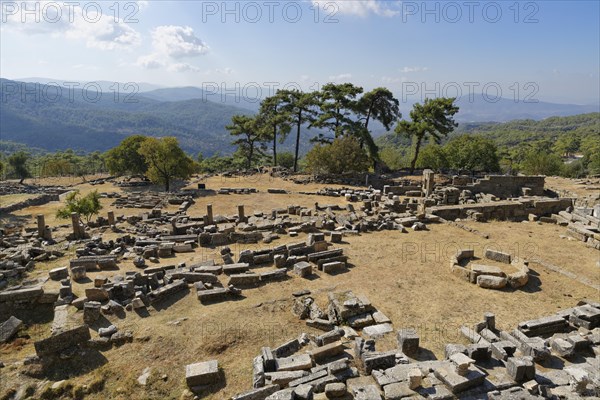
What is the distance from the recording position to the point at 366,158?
42.2 m

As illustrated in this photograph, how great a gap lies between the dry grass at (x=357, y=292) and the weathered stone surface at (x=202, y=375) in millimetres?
279

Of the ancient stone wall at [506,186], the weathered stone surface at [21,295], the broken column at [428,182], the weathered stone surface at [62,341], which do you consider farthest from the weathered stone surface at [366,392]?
the ancient stone wall at [506,186]

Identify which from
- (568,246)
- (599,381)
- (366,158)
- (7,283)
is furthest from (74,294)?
(366,158)

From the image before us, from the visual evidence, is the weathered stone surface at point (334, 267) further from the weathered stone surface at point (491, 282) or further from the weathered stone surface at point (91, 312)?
the weathered stone surface at point (91, 312)

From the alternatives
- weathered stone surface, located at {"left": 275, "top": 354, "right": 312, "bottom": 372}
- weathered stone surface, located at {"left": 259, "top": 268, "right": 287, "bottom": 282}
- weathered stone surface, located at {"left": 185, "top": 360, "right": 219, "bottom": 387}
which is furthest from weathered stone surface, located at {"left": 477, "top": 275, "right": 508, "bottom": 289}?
weathered stone surface, located at {"left": 185, "top": 360, "right": 219, "bottom": 387}

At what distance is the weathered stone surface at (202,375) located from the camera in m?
8.29

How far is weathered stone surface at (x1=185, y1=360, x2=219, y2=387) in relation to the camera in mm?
8289

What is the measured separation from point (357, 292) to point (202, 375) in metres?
6.31

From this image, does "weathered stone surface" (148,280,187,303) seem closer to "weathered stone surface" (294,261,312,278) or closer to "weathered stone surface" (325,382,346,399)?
"weathered stone surface" (294,261,312,278)

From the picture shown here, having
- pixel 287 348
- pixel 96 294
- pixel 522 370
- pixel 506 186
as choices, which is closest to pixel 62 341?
pixel 96 294

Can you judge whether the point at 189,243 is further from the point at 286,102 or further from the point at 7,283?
the point at 286,102

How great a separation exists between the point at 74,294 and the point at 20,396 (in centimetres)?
467

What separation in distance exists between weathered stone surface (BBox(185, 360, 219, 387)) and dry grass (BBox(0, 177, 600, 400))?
28 cm

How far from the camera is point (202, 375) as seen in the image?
8297mm
